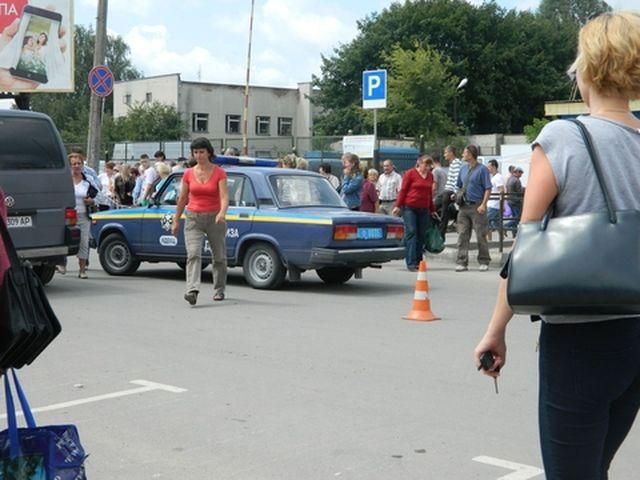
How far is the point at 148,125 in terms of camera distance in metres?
69.5

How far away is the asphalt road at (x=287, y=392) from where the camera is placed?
A: 5.45 m

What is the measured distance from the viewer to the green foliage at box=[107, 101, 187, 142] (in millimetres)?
69438

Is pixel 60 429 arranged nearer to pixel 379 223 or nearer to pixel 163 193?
A: pixel 379 223

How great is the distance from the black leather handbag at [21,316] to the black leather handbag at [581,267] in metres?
1.73

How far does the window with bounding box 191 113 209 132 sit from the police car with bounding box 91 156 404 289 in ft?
201

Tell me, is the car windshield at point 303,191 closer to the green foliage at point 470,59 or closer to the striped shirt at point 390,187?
the striped shirt at point 390,187

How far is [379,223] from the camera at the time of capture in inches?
517

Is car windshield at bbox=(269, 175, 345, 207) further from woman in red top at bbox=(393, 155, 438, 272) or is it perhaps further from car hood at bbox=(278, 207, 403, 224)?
woman in red top at bbox=(393, 155, 438, 272)

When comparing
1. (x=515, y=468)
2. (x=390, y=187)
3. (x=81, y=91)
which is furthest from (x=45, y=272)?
(x=81, y=91)

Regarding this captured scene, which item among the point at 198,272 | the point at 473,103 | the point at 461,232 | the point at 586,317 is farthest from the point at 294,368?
the point at 473,103

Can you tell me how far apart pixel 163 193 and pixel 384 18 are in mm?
56007

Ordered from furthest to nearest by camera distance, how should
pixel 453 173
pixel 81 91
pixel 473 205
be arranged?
1. pixel 81 91
2. pixel 453 173
3. pixel 473 205

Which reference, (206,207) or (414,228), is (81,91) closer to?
(414,228)

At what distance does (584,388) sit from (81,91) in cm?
9946
